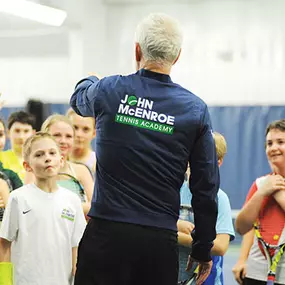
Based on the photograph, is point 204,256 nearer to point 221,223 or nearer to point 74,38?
point 221,223

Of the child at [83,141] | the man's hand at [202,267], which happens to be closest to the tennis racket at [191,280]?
the man's hand at [202,267]

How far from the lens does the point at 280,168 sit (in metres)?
4.30

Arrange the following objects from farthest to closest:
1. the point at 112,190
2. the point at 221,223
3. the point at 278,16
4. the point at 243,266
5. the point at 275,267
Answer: the point at 278,16, the point at 243,266, the point at 275,267, the point at 221,223, the point at 112,190

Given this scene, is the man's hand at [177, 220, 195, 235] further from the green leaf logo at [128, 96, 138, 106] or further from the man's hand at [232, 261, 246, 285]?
the green leaf logo at [128, 96, 138, 106]

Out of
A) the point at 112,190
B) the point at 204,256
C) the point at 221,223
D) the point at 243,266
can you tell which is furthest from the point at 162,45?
the point at 243,266

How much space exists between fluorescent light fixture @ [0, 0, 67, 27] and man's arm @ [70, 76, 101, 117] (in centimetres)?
818

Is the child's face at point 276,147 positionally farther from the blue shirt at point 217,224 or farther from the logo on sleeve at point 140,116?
the logo on sleeve at point 140,116

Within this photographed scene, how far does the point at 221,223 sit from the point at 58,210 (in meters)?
0.98

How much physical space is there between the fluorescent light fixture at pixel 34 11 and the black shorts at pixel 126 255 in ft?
28.3

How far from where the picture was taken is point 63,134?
Result: 493cm

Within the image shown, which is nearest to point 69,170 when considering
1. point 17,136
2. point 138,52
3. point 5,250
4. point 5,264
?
point 5,250

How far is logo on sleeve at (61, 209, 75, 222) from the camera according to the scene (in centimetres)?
407

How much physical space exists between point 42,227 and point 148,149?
1.41m

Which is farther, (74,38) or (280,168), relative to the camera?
(74,38)
